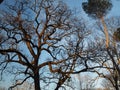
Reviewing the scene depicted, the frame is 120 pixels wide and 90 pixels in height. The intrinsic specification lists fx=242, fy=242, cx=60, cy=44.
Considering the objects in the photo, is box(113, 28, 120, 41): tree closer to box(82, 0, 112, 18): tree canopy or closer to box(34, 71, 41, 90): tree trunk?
box(82, 0, 112, 18): tree canopy

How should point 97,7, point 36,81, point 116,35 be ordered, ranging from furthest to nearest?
point 116,35
point 97,7
point 36,81

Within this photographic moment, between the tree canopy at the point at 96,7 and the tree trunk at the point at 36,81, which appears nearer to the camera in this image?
the tree trunk at the point at 36,81

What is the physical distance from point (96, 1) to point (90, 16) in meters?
1.90

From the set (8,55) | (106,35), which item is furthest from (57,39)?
(106,35)

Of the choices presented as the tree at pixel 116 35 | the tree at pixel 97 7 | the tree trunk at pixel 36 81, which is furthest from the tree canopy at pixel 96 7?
the tree trunk at pixel 36 81

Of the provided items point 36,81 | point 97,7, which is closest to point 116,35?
point 97,7

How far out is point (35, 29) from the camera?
1962 centimetres

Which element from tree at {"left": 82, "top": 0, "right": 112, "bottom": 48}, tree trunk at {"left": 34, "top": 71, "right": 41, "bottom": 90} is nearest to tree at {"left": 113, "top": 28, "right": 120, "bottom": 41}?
tree at {"left": 82, "top": 0, "right": 112, "bottom": 48}

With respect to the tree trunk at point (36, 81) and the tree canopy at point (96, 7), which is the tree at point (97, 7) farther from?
the tree trunk at point (36, 81)

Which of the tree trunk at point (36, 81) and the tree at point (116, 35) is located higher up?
the tree at point (116, 35)

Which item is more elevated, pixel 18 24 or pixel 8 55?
pixel 18 24

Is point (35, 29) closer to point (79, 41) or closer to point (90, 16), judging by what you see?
point (79, 41)

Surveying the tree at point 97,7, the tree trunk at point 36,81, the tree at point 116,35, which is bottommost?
the tree trunk at point 36,81

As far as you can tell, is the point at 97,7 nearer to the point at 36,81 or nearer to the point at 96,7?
the point at 96,7
